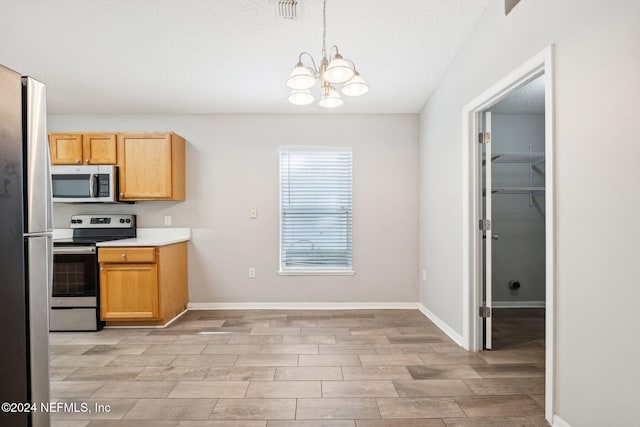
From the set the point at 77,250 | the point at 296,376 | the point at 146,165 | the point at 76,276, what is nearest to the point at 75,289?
the point at 76,276

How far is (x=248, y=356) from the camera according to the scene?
8.87 feet

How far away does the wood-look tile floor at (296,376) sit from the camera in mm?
1912

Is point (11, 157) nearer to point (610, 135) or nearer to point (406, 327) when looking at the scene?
point (610, 135)

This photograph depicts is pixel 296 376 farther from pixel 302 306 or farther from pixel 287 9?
pixel 287 9

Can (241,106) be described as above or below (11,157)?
above

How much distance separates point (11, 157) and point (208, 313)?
3038mm

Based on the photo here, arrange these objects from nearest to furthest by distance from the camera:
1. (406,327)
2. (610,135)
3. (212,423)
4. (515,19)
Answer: (610,135) < (212,423) < (515,19) < (406,327)

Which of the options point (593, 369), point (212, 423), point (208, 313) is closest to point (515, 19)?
point (593, 369)

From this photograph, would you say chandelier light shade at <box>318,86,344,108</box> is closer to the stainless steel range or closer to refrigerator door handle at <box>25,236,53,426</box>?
refrigerator door handle at <box>25,236,53,426</box>

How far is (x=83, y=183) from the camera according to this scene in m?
3.66

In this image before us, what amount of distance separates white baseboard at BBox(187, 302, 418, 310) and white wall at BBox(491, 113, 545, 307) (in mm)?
1306

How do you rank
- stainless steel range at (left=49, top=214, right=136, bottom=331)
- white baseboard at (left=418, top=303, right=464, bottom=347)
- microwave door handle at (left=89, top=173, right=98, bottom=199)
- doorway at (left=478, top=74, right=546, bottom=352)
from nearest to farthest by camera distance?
white baseboard at (left=418, top=303, right=464, bottom=347) < stainless steel range at (left=49, top=214, right=136, bottom=331) < microwave door handle at (left=89, top=173, right=98, bottom=199) < doorway at (left=478, top=74, right=546, bottom=352)

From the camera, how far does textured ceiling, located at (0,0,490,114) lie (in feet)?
7.88

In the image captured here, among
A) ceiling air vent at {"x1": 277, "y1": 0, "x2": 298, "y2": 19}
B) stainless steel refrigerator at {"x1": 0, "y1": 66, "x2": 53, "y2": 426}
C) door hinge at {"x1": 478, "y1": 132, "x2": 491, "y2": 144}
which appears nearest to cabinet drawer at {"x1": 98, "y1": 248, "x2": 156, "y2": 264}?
stainless steel refrigerator at {"x1": 0, "y1": 66, "x2": 53, "y2": 426}
